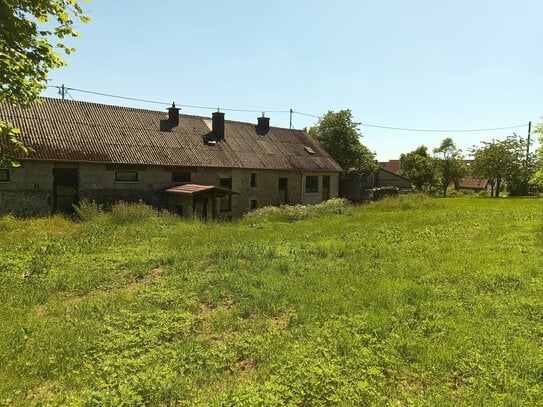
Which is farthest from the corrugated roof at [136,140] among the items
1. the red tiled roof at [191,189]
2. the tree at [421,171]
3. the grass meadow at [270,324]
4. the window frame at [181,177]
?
the tree at [421,171]

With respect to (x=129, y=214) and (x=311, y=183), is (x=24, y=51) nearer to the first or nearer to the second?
(x=129, y=214)

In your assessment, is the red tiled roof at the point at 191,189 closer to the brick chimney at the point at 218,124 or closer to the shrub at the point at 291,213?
the shrub at the point at 291,213

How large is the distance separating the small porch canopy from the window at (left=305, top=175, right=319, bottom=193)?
378 inches

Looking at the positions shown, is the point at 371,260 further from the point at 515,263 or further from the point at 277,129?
the point at 277,129

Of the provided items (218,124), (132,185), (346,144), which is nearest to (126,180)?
(132,185)

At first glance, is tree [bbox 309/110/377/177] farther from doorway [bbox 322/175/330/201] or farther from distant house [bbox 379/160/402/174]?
distant house [bbox 379/160/402/174]

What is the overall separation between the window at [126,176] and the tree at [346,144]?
2170cm

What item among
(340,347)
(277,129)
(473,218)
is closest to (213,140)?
(277,129)

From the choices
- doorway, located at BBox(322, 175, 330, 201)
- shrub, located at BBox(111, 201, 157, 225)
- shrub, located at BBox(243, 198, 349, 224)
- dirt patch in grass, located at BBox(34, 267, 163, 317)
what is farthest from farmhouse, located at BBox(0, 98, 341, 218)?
dirt patch in grass, located at BBox(34, 267, 163, 317)

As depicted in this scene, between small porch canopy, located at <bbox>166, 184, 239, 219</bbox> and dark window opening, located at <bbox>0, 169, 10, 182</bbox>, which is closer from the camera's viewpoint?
dark window opening, located at <bbox>0, 169, 10, 182</bbox>

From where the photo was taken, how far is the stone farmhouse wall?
60.4 ft

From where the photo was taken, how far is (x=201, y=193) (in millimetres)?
21812

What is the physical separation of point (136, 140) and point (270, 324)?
19.8m

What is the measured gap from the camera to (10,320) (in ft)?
18.6
